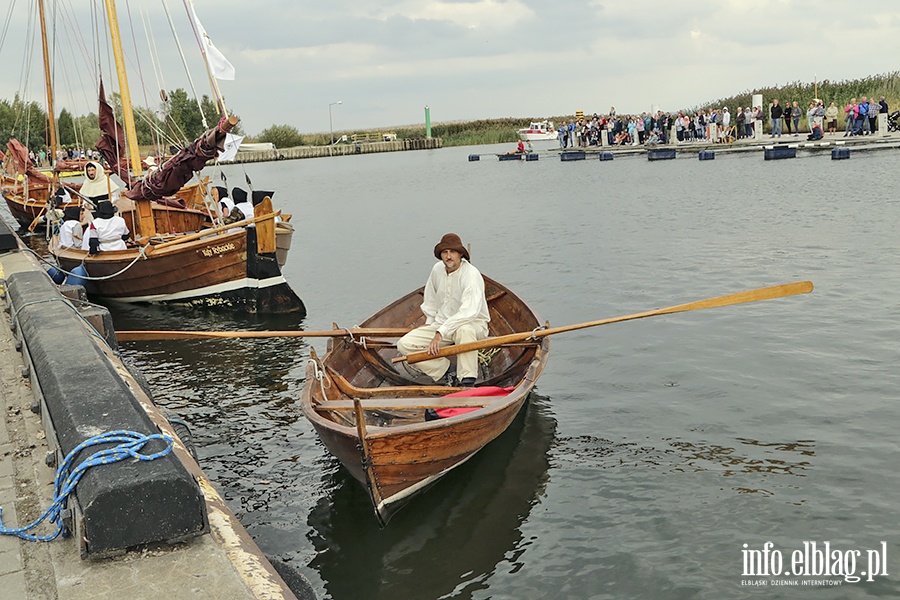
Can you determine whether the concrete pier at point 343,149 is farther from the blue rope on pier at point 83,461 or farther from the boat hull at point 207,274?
the blue rope on pier at point 83,461

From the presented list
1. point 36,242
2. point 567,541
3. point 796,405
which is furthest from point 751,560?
point 36,242

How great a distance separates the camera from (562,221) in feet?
81.8

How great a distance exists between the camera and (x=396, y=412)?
305 inches

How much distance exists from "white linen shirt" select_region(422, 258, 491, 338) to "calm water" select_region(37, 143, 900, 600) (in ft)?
4.21

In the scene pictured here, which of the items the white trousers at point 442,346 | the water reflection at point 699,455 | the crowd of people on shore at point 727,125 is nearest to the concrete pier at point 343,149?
the crowd of people on shore at point 727,125

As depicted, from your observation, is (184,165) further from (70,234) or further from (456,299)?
(456,299)

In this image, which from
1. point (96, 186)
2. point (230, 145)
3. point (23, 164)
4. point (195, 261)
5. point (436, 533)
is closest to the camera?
point (436, 533)

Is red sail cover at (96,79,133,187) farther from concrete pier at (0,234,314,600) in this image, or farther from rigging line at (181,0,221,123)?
concrete pier at (0,234,314,600)

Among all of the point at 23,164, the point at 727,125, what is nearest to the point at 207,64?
the point at 23,164

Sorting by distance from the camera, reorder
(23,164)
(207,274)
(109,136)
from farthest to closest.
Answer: (23,164) → (109,136) → (207,274)

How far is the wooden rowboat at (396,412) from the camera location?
241 inches

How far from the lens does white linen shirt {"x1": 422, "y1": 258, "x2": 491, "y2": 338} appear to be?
8281mm

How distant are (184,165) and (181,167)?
3.6 inches

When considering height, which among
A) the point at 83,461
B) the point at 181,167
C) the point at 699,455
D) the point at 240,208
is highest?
the point at 181,167
